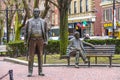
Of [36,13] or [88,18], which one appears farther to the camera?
[88,18]

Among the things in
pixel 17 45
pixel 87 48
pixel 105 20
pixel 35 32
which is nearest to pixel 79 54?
pixel 87 48

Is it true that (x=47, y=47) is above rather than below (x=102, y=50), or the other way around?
below

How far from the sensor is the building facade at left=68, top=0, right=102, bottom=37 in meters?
64.9

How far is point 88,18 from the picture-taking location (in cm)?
6575

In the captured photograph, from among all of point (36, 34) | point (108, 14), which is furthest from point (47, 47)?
point (108, 14)

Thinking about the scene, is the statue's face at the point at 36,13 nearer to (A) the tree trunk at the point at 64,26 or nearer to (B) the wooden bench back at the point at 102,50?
(B) the wooden bench back at the point at 102,50

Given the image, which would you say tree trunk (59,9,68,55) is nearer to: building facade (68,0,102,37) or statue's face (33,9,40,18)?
statue's face (33,9,40,18)

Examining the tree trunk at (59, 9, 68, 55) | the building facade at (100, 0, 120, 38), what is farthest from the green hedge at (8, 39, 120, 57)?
the building facade at (100, 0, 120, 38)

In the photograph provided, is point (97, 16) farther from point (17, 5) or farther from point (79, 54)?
point (79, 54)

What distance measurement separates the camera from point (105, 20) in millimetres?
62688

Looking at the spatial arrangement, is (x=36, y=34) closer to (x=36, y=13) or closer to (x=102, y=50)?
(x=36, y=13)

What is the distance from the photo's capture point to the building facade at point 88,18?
213 ft

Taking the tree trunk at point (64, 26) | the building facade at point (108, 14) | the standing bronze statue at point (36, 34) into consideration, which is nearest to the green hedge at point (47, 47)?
the tree trunk at point (64, 26)

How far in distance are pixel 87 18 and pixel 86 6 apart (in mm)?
2744
